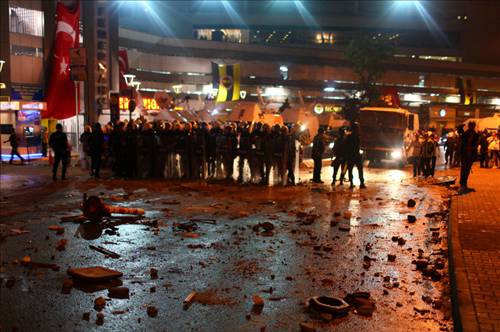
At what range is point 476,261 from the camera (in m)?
7.31

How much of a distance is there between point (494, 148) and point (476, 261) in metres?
23.2

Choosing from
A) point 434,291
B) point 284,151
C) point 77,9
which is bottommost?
point 434,291

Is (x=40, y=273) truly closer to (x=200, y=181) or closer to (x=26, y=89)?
(x=200, y=181)

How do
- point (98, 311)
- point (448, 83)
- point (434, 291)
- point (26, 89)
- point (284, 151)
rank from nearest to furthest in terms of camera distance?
1. point (98, 311)
2. point (434, 291)
3. point (284, 151)
4. point (26, 89)
5. point (448, 83)

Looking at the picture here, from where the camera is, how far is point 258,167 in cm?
1770

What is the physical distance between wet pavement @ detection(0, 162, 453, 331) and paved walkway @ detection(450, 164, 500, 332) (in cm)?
26

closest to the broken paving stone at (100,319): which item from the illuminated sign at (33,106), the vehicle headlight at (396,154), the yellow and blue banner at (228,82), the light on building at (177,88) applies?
the vehicle headlight at (396,154)

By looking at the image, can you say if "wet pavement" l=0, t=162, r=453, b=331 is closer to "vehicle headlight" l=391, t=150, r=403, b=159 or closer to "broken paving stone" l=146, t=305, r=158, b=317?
"broken paving stone" l=146, t=305, r=158, b=317

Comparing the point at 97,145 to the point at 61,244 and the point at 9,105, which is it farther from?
the point at 9,105

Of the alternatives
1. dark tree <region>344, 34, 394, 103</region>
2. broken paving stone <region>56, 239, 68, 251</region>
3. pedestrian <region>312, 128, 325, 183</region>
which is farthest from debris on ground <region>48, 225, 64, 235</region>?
dark tree <region>344, 34, 394, 103</region>

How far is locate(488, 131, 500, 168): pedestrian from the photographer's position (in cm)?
2833

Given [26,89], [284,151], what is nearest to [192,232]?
[284,151]

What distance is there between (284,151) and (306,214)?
5.75m

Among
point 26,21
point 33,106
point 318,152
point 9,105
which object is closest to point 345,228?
point 318,152
